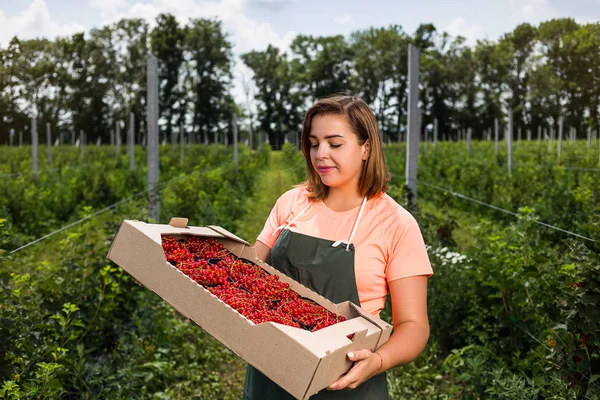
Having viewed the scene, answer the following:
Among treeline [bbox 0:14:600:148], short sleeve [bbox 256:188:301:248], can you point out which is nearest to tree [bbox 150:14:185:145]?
treeline [bbox 0:14:600:148]

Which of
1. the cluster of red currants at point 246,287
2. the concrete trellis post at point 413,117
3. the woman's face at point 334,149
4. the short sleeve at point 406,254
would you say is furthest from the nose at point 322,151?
the concrete trellis post at point 413,117

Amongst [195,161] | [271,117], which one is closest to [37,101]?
[271,117]

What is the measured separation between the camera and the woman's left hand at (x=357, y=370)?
4.96 ft

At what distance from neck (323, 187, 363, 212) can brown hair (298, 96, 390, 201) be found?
0.02m

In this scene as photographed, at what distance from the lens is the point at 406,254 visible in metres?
Result: 1.84

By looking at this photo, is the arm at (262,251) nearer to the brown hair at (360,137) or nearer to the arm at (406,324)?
the brown hair at (360,137)

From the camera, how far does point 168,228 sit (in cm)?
192

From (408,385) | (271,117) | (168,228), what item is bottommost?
(408,385)

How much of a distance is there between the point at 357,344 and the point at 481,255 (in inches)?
126

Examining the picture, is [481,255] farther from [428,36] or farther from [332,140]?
[428,36]

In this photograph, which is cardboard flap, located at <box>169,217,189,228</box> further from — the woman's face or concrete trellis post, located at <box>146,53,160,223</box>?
concrete trellis post, located at <box>146,53,160,223</box>

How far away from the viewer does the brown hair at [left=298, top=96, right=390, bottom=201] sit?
1.89 metres

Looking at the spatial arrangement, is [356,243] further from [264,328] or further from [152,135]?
[152,135]

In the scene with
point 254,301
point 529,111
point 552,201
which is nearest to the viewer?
point 254,301
